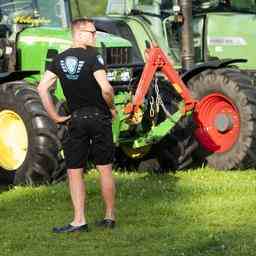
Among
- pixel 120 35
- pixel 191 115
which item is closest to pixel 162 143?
pixel 191 115

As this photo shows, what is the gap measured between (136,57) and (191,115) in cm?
238

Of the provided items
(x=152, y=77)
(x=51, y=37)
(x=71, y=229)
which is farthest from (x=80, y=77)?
(x=51, y=37)

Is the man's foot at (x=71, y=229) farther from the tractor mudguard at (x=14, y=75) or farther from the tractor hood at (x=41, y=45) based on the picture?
the tractor hood at (x=41, y=45)

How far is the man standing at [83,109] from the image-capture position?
8266 millimetres

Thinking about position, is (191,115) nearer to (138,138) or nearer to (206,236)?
(138,138)

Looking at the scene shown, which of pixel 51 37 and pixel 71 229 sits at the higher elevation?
pixel 51 37

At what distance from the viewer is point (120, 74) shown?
11891mm

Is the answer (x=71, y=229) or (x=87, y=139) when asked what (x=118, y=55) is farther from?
(x=71, y=229)

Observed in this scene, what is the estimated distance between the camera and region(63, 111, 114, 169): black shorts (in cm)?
834

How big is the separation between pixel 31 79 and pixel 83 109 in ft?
11.3

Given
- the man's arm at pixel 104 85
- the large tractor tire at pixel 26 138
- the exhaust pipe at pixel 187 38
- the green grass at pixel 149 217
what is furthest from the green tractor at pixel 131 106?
the man's arm at pixel 104 85

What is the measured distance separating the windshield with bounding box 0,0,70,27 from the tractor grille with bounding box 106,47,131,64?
81cm

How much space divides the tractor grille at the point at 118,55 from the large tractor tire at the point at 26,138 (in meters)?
1.28

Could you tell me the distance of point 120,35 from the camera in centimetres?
1428
